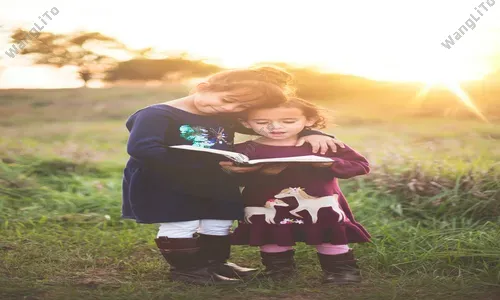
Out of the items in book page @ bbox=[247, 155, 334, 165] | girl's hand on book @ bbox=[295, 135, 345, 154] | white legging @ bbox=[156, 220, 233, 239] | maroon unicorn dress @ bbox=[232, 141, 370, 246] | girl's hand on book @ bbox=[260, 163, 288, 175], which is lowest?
white legging @ bbox=[156, 220, 233, 239]

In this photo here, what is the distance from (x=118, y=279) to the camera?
340 centimetres

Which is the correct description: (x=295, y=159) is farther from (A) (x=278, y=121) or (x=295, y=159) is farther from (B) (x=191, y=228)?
(B) (x=191, y=228)

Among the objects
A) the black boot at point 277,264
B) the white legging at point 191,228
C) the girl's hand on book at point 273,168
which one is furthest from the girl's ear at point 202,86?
the black boot at point 277,264

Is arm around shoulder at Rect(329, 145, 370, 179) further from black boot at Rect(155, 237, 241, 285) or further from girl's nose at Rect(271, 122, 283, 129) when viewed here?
black boot at Rect(155, 237, 241, 285)

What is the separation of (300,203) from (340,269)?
1.21 feet

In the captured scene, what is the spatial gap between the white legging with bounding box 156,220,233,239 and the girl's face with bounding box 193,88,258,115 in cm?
53

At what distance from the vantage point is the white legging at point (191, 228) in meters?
3.17

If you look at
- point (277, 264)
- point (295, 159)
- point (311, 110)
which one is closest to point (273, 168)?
point (295, 159)

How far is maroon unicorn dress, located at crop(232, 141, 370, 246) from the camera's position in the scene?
3.17 metres

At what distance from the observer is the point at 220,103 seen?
322cm

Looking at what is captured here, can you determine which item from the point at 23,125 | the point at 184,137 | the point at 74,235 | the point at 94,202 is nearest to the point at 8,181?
the point at 94,202

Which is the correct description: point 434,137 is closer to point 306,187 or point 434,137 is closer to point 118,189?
point 118,189

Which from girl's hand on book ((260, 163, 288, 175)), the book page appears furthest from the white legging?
the book page

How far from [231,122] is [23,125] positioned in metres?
5.49
